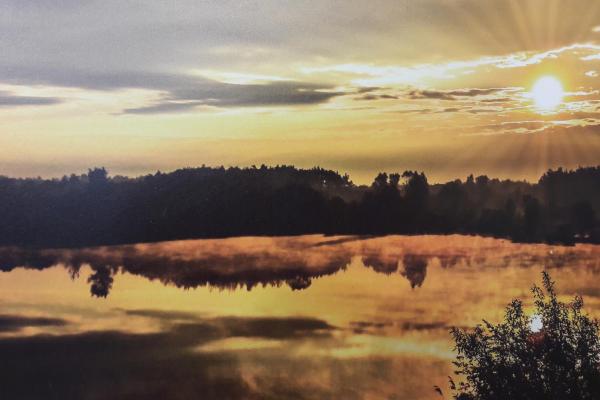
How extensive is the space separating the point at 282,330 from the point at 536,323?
141 m

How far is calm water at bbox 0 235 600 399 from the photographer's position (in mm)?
147500

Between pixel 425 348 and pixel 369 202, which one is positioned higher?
pixel 369 202

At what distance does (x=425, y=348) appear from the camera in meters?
148

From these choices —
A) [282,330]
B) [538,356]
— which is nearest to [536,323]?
[538,356]

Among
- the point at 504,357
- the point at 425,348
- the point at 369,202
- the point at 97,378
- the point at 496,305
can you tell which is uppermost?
the point at 369,202

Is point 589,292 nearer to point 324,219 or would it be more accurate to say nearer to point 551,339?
point 324,219

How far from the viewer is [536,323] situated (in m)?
42.3

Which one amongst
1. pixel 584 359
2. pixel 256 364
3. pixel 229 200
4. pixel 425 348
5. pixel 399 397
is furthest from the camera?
pixel 229 200

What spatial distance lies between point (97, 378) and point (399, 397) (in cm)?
7361

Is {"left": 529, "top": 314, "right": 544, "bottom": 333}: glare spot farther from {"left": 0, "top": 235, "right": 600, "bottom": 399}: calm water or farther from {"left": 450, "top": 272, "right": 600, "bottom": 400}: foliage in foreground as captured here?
{"left": 0, "top": 235, "right": 600, "bottom": 399}: calm water

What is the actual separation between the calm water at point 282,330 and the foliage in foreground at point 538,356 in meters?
89.9

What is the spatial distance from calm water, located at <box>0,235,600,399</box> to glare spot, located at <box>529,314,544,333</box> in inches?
3481

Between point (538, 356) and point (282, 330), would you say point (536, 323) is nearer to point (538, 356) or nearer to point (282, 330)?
point (538, 356)

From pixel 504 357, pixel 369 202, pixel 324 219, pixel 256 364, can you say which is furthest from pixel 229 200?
pixel 504 357
